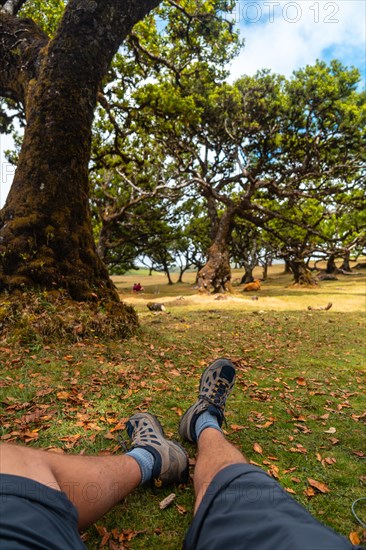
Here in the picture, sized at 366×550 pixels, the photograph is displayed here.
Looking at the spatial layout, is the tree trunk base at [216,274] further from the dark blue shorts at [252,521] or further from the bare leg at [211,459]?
the dark blue shorts at [252,521]

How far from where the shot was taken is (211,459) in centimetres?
235

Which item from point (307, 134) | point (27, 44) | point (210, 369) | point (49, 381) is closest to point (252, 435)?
point (210, 369)

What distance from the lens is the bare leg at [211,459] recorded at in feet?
6.90

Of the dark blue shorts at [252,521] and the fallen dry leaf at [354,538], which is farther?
the fallen dry leaf at [354,538]

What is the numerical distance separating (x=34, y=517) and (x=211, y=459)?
4.32ft

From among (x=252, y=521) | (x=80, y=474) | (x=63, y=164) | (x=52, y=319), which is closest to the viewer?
(x=252, y=521)

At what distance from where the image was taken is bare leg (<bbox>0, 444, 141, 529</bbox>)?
1.67 m

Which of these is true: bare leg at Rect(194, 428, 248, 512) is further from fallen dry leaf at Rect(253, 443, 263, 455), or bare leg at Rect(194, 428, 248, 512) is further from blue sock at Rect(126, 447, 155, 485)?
fallen dry leaf at Rect(253, 443, 263, 455)

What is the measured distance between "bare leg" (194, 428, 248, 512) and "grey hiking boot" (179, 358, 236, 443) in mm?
393

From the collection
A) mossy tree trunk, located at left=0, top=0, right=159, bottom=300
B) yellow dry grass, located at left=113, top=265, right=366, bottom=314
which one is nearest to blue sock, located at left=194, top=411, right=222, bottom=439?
mossy tree trunk, located at left=0, top=0, right=159, bottom=300

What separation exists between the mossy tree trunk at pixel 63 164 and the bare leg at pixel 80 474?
445cm

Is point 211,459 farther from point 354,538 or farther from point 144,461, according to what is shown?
point 354,538

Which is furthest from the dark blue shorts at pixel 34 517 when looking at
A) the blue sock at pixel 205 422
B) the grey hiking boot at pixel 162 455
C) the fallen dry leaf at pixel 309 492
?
the fallen dry leaf at pixel 309 492

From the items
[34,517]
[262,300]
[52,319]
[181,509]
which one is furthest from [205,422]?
[262,300]
